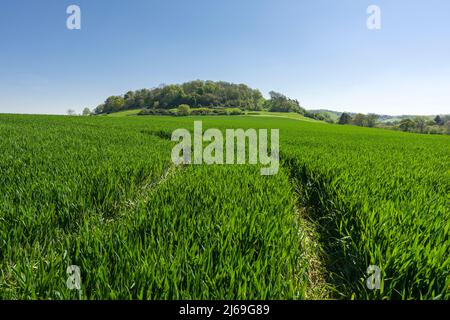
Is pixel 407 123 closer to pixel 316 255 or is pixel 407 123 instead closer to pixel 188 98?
pixel 188 98

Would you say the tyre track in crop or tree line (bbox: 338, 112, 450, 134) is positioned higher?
tree line (bbox: 338, 112, 450, 134)

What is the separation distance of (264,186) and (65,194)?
2.99 m

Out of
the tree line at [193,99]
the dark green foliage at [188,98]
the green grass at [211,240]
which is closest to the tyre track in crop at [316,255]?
the green grass at [211,240]

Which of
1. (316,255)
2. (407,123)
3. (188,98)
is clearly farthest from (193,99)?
(316,255)

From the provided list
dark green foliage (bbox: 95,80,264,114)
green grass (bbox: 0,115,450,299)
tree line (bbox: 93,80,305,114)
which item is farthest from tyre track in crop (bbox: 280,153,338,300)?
dark green foliage (bbox: 95,80,264,114)

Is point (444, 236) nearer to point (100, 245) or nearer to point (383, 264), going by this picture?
point (383, 264)

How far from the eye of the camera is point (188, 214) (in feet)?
8.79

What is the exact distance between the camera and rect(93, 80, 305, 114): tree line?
91.6 metres

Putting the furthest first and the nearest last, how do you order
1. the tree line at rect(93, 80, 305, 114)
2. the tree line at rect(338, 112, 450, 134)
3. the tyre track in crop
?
the tree line at rect(93, 80, 305, 114) < the tree line at rect(338, 112, 450, 134) < the tyre track in crop

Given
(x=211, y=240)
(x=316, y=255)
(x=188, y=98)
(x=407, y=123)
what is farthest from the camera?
(x=188, y=98)

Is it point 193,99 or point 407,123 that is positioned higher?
point 193,99

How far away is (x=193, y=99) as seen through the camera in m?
92.0

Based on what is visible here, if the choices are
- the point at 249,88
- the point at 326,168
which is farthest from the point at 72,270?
the point at 249,88

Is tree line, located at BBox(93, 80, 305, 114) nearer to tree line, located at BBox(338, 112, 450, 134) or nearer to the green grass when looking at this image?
tree line, located at BBox(338, 112, 450, 134)
